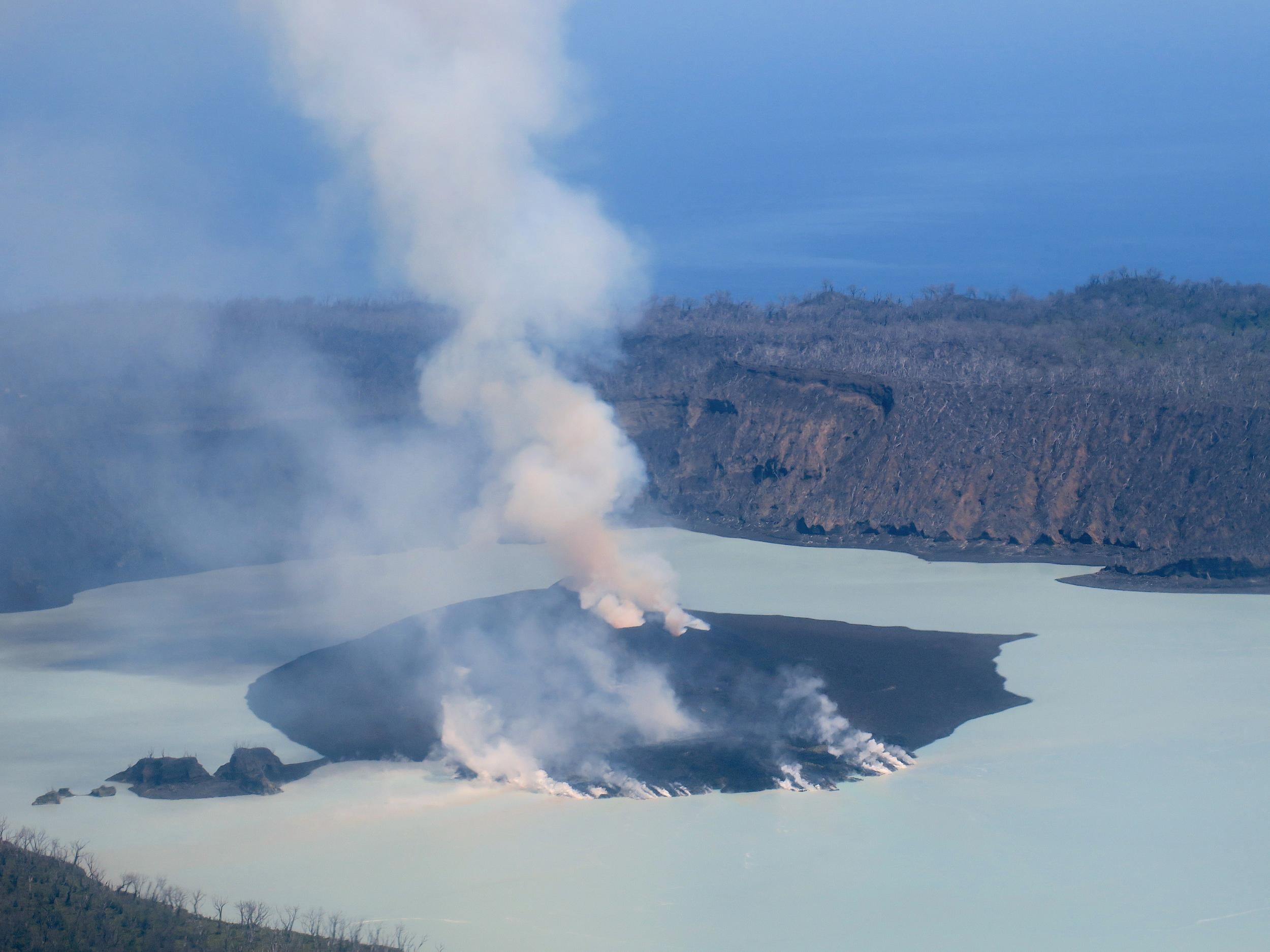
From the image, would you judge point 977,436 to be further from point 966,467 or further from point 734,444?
point 734,444

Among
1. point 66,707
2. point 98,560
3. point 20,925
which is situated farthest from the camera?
point 98,560

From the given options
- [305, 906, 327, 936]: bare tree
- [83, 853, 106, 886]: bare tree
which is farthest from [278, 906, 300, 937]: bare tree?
[83, 853, 106, 886]: bare tree

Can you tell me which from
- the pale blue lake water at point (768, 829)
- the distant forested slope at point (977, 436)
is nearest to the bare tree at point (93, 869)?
the pale blue lake water at point (768, 829)

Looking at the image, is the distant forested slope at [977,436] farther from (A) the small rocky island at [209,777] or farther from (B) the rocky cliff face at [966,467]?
(A) the small rocky island at [209,777]

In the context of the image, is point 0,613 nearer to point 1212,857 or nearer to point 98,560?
point 98,560

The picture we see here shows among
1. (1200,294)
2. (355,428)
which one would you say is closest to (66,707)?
(355,428)

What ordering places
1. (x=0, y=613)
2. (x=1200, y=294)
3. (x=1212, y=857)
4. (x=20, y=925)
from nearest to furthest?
(x=20, y=925) → (x=1212, y=857) → (x=0, y=613) → (x=1200, y=294)

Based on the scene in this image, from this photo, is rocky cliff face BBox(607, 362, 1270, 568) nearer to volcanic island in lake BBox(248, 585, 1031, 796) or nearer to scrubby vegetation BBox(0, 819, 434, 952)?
volcanic island in lake BBox(248, 585, 1031, 796)

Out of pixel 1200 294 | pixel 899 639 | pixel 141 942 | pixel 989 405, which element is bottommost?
pixel 141 942
